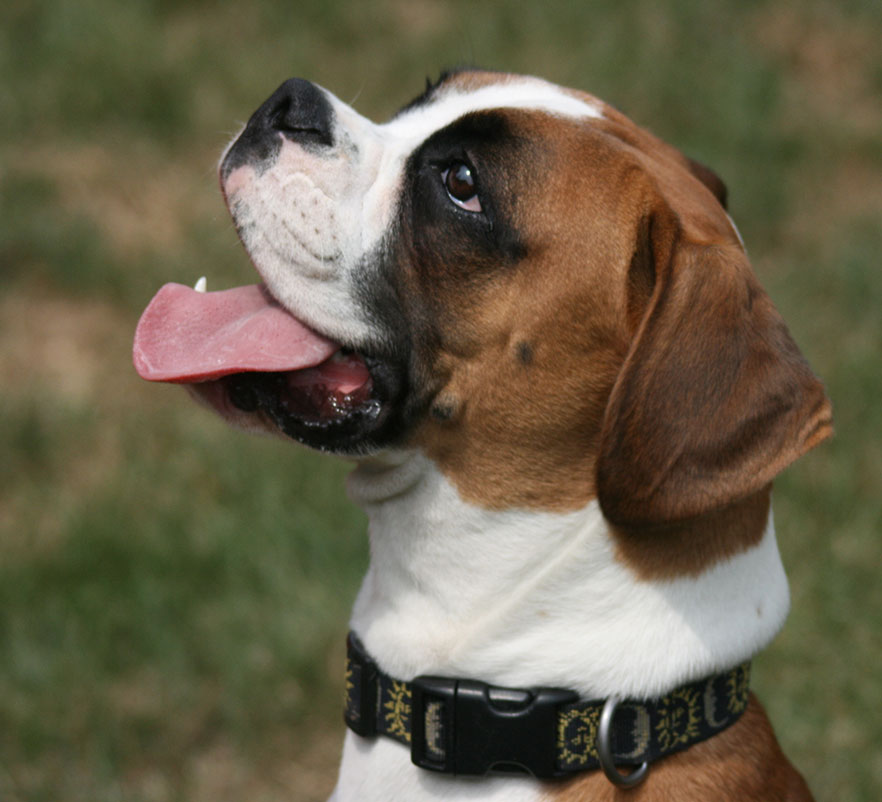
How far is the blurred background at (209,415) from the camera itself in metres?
4.50

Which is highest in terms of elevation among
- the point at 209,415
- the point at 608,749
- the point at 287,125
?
the point at 287,125

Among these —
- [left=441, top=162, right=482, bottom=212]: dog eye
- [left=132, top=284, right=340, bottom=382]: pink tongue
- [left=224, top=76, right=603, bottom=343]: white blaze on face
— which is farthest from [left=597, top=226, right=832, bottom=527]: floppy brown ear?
[left=132, top=284, right=340, bottom=382]: pink tongue

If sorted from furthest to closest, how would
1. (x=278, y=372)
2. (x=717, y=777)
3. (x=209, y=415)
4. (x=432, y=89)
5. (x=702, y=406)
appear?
(x=209, y=415) → (x=432, y=89) → (x=278, y=372) → (x=717, y=777) → (x=702, y=406)

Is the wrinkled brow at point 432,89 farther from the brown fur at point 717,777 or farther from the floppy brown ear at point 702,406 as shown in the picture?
the brown fur at point 717,777

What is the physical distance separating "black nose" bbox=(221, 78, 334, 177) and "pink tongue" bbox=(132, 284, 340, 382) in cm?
33

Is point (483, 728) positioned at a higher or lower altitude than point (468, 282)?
lower

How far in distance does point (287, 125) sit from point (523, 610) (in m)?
1.28

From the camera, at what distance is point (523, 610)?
280cm

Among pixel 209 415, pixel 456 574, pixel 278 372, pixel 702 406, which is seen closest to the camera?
pixel 702 406

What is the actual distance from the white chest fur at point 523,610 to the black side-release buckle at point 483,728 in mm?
55

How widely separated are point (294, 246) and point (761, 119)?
5.77 meters

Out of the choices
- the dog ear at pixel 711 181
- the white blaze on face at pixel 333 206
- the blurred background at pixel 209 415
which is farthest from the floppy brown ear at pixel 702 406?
the blurred background at pixel 209 415

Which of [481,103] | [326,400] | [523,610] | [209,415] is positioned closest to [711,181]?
[481,103]

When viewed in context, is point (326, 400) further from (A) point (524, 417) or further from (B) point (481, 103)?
(B) point (481, 103)
